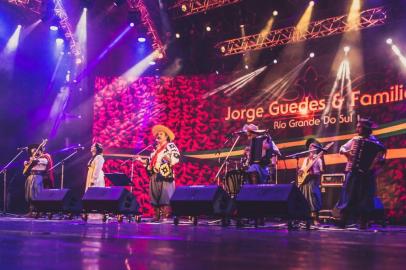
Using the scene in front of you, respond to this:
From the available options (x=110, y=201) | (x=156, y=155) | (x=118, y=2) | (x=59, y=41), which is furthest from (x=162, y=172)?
(x=59, y=41)

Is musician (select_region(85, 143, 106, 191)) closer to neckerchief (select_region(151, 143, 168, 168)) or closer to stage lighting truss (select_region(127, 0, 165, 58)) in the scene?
neckerchief (select_region(151, 143, 168, 168))

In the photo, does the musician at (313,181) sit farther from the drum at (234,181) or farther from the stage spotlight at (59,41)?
the stage spotlight at (59,41)

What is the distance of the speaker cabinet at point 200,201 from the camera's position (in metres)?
8.74

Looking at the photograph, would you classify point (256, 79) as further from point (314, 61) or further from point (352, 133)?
point (352, 133)

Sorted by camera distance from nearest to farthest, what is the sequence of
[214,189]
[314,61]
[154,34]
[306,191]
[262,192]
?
[262,192] → [214,189] → [306,191] → [314,61] → [154,34]

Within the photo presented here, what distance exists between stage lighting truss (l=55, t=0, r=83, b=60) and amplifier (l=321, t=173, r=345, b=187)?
25.3 ft

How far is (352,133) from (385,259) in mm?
9212

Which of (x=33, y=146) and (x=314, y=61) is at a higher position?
(x=314, y=61)

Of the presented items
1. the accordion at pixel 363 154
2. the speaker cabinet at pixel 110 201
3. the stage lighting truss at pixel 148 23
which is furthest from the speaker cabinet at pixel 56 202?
the accordion at pixel 363 154

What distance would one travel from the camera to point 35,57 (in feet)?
48.5

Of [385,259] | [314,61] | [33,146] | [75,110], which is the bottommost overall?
[385,259]

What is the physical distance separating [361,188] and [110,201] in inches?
179

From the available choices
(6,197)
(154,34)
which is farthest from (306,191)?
(6,197)

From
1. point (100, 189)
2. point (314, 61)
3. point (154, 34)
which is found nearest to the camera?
point (100, 189)
